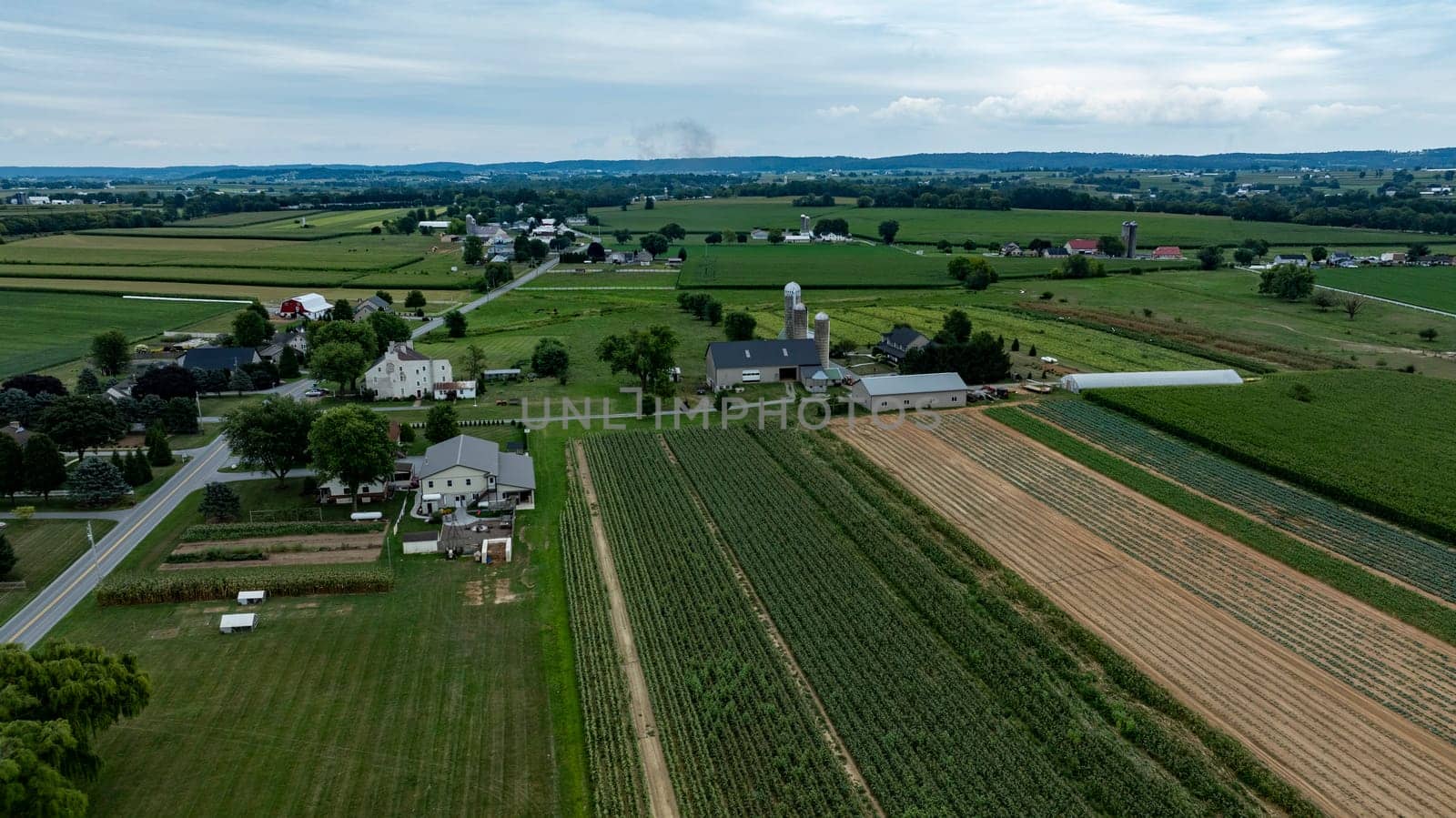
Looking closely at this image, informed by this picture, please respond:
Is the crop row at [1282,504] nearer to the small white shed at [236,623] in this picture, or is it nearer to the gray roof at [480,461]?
the gray roof at [480,461]

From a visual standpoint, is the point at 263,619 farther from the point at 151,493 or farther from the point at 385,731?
the point at 151,493

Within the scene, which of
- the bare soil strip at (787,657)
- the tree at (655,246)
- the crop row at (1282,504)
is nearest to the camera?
the bare soil strip at (787,657)

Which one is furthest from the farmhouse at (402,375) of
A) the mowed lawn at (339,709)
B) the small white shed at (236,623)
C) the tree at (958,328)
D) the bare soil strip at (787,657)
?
the tree at (958,328)

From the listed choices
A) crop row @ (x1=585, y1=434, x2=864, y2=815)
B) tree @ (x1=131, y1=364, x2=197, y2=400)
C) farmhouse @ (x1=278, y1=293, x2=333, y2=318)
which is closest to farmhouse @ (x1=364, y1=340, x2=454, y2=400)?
tree @ (x1=131, y1=364, x2=197, y2=400)

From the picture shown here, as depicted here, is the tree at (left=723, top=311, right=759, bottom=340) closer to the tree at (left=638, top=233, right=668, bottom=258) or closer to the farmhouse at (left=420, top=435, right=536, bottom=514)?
the farmhouse at (left=420, top=435, right=536, bottom=514)

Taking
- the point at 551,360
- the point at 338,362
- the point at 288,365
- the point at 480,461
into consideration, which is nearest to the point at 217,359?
the point at 288,365

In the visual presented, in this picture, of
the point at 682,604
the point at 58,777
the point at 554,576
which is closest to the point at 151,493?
the point at 554,576
